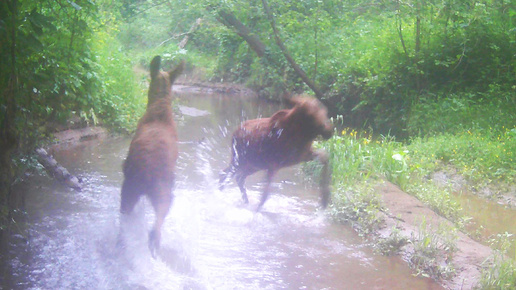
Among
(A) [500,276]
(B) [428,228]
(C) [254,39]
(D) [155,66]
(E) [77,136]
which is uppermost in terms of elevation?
(C) [254,39]

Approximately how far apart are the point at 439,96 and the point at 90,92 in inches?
299

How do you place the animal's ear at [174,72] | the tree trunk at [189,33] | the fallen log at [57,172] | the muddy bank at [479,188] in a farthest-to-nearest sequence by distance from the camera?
the tree trunk at [189,33], the muddy bank at [479,188], the fallen log at [57,172], the animal's ear at [174,72]

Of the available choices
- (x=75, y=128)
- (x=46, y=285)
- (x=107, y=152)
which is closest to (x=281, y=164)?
(x=46, y=285)

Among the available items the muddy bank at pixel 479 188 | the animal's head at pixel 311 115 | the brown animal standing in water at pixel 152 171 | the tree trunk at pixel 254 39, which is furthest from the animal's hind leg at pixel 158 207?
the tree trunk at pixel 254 39

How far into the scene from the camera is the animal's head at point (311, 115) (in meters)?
4.61

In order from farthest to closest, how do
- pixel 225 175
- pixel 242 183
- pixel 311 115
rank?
1. pixel 225 175
2. pixel 242 183
3. pixel 311 115

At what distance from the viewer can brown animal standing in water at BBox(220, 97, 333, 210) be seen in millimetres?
4648

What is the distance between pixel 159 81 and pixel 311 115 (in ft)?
5.08

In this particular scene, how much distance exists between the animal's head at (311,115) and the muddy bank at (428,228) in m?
1.30

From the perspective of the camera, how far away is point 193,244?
4.66 metres

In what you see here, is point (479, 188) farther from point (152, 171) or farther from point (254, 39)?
point (254, 39)

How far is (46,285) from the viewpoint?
3.54 meters

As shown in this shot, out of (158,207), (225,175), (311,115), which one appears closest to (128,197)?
(158,207)

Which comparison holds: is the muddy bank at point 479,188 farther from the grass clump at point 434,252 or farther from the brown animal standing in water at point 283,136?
the brown animal standing in water at point 283,136
